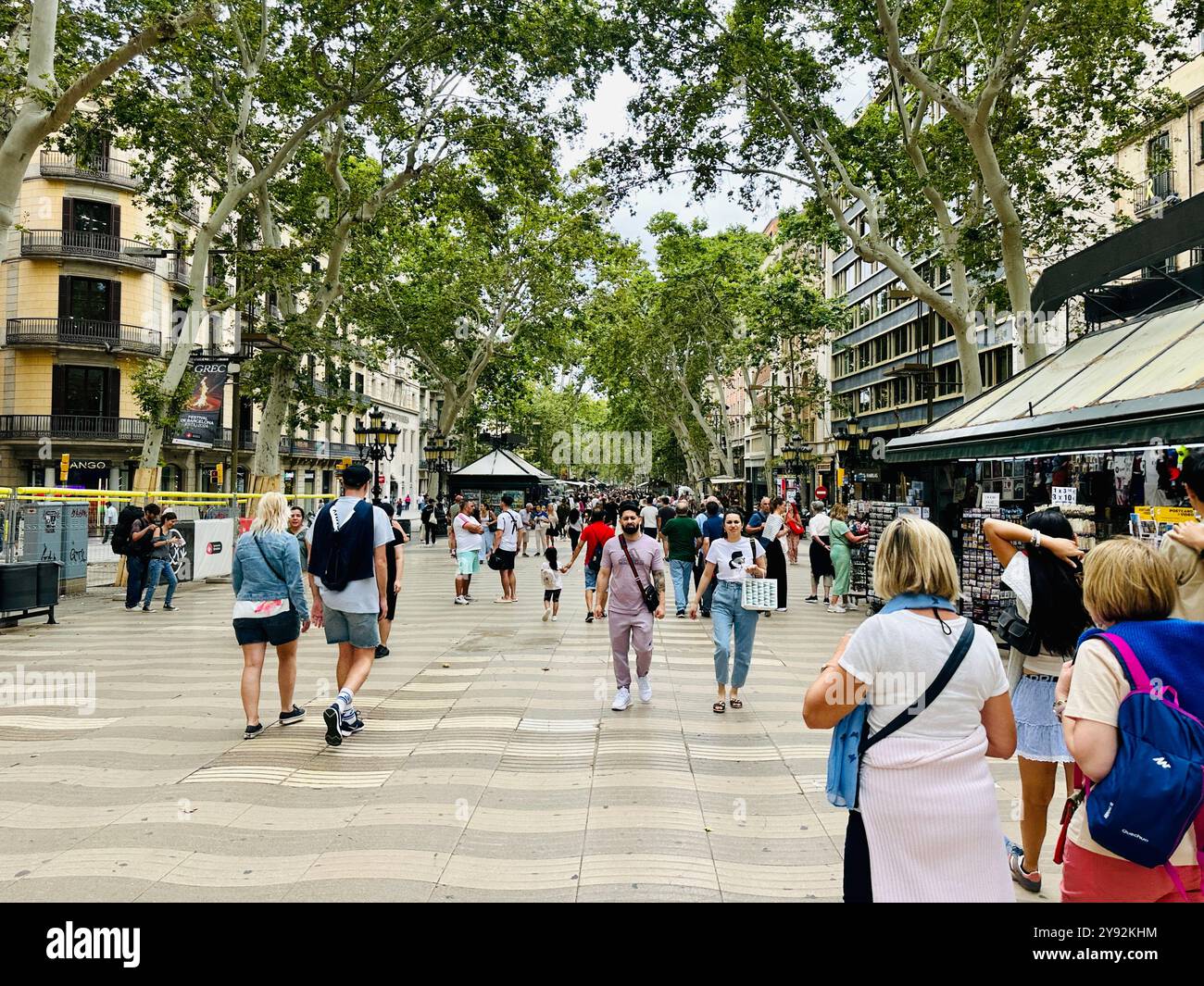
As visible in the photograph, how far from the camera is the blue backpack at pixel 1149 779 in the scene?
2.12 meters

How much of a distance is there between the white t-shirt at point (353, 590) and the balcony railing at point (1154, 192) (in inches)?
894

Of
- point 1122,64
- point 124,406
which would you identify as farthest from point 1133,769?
point 124,406

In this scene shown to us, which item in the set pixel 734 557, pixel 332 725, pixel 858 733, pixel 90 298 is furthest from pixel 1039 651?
pixel 90 298

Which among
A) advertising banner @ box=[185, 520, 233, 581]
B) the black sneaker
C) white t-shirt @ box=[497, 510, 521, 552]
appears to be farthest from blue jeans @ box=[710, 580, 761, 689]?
advertising banner @ box=[185, 520, 233, 581]

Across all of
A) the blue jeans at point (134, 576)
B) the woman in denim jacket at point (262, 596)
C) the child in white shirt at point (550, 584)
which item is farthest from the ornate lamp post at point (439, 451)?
the woman in denim jacket at point (262, 596)

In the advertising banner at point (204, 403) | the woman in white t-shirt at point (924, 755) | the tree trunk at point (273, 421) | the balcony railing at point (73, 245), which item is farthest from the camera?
the balcony railing at point (73, 245)

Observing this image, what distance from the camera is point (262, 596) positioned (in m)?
5.86

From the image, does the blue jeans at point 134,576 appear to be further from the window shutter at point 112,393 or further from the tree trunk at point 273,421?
the window shutter at point 112,393

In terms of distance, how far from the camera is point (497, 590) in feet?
54.6

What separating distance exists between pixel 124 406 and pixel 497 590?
2755cm

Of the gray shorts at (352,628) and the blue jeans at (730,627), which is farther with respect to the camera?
the blue jeans at (730,627)

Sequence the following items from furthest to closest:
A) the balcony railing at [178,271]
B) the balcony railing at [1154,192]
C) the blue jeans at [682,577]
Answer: the balcony railing at [178,271] → the balcony railing at [1154,192] → the blue jeans at [682,577]

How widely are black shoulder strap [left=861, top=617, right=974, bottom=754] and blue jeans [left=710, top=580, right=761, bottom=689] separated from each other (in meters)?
4.58

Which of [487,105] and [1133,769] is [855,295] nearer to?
[487,105]
